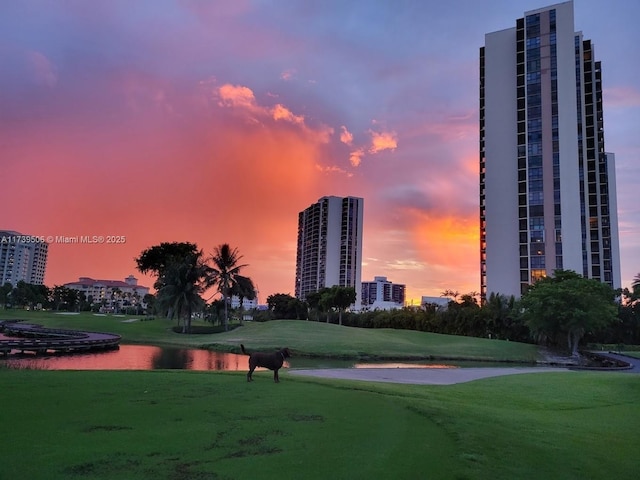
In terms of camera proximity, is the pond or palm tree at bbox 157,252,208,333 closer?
the pond

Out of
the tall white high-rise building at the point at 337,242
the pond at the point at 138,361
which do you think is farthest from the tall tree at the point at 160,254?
the tall white high-rise building at the point at 337,242

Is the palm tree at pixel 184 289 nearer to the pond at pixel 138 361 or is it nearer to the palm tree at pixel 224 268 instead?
the palm tree at pixel 224 268

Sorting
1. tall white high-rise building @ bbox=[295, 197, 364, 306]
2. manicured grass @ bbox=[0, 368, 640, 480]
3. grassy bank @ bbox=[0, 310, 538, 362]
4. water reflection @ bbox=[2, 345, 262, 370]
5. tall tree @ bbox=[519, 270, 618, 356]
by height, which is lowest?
water reflection @ bbox=[2, 345, 262, 370]

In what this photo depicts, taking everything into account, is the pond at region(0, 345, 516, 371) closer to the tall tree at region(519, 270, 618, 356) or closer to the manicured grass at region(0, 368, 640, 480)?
the manicured grass at region(0, 368, 640, 480)

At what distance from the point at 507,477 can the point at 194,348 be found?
40.5 m

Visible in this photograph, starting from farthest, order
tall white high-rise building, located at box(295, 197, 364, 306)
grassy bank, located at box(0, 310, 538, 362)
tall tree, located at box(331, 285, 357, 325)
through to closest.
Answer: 1. tall white high-rise building, located at box(295, 197, 364, 306)
2. tall tree, located at box(331, 285, 357, 325)
3. grassy bank, located at box(0, 310, 538, 362)

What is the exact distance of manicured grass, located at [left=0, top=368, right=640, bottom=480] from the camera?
18.9ft

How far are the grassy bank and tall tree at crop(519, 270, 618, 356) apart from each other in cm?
363

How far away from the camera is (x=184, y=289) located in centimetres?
6050

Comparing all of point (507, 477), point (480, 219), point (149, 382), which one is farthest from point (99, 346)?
→ point (480, 219)

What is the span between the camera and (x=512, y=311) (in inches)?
2435

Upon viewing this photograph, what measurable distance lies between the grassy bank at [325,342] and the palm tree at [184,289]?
10.7 ft

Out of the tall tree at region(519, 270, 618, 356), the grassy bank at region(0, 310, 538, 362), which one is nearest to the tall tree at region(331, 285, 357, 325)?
the grassy bank at region(0, 310, 538, 362)

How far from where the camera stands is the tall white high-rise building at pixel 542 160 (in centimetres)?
9094
